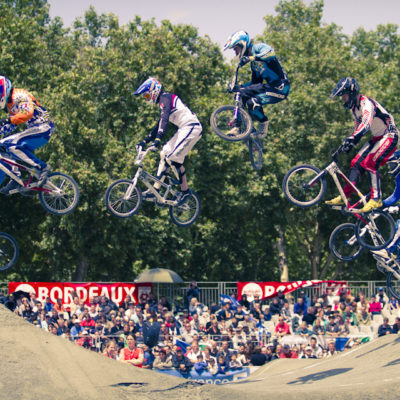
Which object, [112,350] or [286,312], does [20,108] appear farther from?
[286,312]

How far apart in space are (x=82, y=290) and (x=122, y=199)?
10.2m

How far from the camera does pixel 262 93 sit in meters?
16.3

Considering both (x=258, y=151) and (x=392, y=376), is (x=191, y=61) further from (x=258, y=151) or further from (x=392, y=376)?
(x=392, y=376)

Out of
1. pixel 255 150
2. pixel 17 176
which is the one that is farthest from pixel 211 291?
pixel 17 176

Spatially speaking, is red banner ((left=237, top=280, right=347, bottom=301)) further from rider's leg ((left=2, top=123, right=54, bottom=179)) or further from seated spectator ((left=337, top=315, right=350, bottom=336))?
rider's leg ((left=2, top=123, right=54, bottom=179))

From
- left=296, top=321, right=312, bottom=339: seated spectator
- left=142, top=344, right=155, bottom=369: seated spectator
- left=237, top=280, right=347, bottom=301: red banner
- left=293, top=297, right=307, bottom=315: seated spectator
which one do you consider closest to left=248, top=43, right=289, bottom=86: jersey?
left=142, top=344, right=155, bottom=369: seated spectator

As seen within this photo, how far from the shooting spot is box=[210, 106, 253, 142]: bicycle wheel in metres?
16.5

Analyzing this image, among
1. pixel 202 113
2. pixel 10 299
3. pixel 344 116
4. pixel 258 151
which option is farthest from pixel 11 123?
pixel 344 116

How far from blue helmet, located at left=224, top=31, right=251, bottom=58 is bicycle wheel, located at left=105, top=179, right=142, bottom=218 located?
13.0 ft

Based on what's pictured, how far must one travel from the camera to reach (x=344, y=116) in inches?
1601

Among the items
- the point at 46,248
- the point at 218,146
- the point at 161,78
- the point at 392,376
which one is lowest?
the point at 392,376

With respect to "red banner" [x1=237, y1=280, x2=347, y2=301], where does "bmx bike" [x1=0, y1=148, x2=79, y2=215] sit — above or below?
above

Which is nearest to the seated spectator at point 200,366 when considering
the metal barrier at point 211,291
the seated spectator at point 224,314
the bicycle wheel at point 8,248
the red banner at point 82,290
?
the seated spectator at point 224,314

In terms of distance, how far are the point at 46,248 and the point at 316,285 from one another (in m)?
15.1
